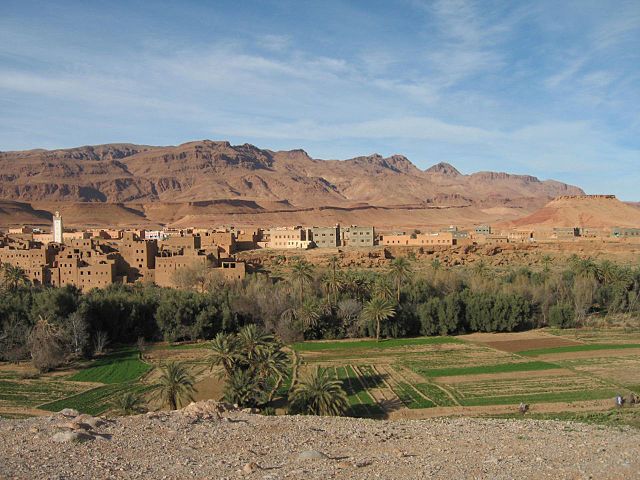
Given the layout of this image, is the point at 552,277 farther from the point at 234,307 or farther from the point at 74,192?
the point at 74,192

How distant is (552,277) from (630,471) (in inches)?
1613

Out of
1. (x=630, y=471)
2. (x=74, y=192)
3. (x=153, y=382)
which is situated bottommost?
(x=153, y=382)

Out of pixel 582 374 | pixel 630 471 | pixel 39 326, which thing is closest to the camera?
Answer: pixel 630 471

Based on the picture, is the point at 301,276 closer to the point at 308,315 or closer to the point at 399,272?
the point at 308,315

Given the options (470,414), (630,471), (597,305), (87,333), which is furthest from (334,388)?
(597,305)

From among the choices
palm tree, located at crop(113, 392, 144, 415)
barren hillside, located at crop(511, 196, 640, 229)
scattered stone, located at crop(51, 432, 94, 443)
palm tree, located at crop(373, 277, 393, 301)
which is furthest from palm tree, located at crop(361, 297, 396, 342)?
barren hillside, located at crop(511, 196, 640, 229)

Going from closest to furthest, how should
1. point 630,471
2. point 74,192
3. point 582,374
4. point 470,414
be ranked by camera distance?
point 630,471 < point 470,414 < point 582,374 < point 74,192

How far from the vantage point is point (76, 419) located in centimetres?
1361

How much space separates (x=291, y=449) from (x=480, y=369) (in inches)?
771

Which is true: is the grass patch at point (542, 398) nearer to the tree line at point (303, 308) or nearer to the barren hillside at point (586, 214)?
the tree line at point (303, 308)

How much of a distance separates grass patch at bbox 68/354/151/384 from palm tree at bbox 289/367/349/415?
35.8 feet

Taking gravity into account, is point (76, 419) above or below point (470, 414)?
above

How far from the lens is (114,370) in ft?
105

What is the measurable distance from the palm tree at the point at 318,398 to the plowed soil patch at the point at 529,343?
16.7m
